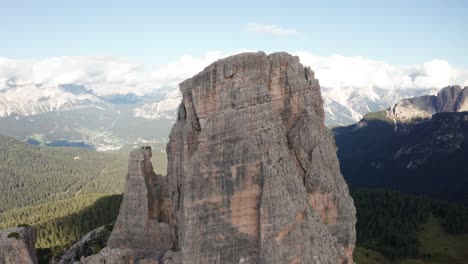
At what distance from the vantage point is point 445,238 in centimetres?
14450

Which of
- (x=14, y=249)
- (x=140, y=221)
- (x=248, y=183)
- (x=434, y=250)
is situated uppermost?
(x=248, y=183)

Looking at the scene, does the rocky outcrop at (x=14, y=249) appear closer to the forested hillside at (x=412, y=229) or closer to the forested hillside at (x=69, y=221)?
A: the forested hillside at (x=69, y=221)

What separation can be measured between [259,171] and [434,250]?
381 ft

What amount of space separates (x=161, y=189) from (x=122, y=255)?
1494 cm

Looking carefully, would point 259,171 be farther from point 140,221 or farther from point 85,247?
point 85,247

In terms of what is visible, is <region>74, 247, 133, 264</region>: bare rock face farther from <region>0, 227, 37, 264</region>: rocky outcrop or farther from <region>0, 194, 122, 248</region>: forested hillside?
<region>0, 194, 122, 248</region>: forested hillside

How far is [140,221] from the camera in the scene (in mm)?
63594

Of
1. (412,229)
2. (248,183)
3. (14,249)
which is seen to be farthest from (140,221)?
(412,229)

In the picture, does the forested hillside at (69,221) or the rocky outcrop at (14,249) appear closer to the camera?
the rocky outcrop at (14,249)

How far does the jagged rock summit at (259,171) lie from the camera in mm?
44969

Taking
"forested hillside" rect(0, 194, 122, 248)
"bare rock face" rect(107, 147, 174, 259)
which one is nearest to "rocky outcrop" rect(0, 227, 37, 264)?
"bare rock face" rect(107, 147, 174, 259)

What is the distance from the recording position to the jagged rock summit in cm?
4497

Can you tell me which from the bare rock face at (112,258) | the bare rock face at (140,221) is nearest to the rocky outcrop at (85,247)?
the bare rock face at (140,221)

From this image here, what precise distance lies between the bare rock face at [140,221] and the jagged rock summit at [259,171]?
5.48 meters
